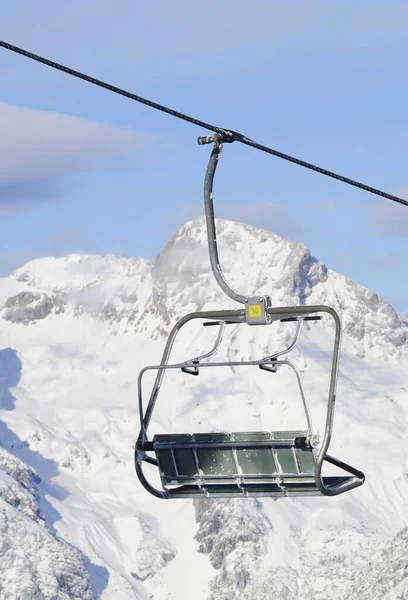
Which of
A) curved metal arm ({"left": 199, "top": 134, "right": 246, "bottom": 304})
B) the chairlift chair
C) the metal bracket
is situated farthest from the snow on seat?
curved metal arm ({"left": 199, "top": 134, "right": 246, "bottom": 304})

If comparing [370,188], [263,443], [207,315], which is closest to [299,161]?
[370,188]

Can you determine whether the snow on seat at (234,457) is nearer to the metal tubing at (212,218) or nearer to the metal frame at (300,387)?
the metal frame at (300,387)

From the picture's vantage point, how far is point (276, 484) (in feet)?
66.0

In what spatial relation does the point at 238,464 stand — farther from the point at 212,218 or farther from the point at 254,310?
the point at 212,218

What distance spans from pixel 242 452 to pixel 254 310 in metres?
2.11

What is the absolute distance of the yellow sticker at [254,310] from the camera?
→ 2036 cm

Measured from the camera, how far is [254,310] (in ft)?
67.1

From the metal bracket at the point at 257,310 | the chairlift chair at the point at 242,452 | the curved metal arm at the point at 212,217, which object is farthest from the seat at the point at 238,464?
the curved metal arm at the point at 212,217

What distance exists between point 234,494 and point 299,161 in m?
5.12

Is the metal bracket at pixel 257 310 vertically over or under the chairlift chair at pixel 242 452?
over

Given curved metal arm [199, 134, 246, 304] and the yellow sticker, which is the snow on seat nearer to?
the yellow sticker

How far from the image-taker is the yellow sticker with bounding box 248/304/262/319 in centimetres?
2036

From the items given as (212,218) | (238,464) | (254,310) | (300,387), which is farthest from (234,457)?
(212,218)

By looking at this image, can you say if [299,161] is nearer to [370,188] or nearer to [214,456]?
[370,188]
